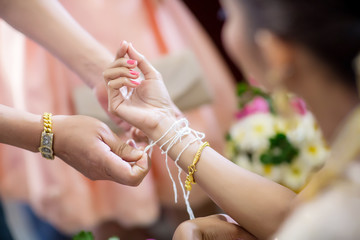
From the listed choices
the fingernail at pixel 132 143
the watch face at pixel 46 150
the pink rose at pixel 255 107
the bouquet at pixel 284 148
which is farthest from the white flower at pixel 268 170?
the watch face at pixel 46 150

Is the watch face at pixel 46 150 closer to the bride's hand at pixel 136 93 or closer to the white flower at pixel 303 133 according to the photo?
the bride's hand at pixel 136 93

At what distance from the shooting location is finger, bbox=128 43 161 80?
0.60 metres

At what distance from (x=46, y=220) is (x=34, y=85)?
0.32m

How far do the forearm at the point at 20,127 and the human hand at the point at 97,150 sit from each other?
0.08 ft

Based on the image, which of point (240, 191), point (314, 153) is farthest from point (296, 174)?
point (240, 191)

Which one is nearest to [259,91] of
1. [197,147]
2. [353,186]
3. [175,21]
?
[175,21]

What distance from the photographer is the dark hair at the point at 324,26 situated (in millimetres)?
482

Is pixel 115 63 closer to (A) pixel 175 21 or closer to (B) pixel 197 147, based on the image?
(B) pixel 197 147

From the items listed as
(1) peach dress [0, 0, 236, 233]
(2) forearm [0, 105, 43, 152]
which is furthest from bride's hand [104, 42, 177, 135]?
(1) peach dress [0, 0, 236, 233]

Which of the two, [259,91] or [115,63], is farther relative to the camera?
[259,91]

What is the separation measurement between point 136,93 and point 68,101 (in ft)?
0.84

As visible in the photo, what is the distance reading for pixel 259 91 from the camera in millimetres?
1081

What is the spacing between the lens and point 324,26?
1.59ft

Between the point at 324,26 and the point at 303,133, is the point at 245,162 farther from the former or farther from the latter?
the point at 324,26
